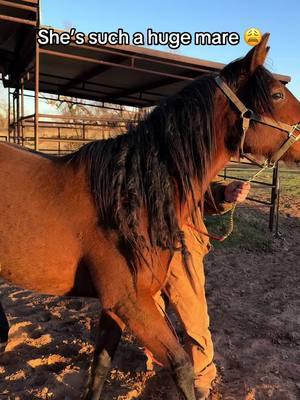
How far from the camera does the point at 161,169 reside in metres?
1.75

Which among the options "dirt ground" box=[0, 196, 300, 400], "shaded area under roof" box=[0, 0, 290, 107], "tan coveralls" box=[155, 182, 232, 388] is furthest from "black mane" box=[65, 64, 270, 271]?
"shaded area under roof" box=[0, 0, 290, 107]

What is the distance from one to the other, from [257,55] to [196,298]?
1398mm

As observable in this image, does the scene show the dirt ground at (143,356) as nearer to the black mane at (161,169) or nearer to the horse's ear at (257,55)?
the black mane at (161,169)

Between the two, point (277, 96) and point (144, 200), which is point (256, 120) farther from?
point (144, 200)

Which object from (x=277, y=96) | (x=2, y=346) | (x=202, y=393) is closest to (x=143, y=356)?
(x=202, y=393)

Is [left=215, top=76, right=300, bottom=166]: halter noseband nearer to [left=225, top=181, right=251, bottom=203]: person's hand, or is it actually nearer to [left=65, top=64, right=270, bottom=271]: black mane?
[left=65, top=64, right=270, bottom=271]: black mane

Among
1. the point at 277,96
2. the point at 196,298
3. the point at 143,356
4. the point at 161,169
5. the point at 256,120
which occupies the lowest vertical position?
the point at 143,356

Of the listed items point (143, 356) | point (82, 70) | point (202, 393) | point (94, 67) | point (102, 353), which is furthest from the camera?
point (82, 70)

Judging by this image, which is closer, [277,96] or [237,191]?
[277,96]

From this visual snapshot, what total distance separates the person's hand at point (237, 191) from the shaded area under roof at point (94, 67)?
309 centimetres

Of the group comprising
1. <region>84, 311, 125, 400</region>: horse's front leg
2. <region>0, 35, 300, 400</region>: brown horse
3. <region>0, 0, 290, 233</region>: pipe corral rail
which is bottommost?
<region>84, 311, 125, 400</region>: horse's front leg

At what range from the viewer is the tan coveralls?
2242 millimetres

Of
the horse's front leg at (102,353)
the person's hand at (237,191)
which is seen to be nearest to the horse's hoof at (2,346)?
the horse's front leg at (102,353)

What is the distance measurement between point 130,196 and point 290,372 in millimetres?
1791
